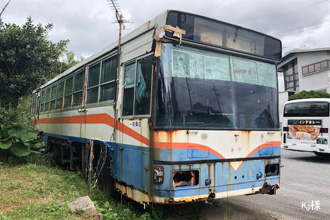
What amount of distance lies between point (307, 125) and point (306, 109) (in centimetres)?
72

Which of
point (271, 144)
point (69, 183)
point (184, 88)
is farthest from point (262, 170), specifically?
point (69, 183)

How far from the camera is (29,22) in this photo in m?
10.0

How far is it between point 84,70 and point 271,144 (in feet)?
14.8

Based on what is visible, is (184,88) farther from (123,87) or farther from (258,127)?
(258,127)

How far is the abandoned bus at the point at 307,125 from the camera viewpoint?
12703mm

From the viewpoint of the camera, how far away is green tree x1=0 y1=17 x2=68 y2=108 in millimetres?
9430

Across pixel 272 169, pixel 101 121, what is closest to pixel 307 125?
pixel 272 169

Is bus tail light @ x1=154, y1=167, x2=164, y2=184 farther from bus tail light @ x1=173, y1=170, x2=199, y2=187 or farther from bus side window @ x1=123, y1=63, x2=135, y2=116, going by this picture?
→ bus side window @ x1=123, y1=63, x2=135, y2=116

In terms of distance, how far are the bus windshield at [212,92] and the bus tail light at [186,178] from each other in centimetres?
66

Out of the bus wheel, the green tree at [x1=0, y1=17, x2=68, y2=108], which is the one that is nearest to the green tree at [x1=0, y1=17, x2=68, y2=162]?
the green tree at [x1=0, y1=17, x2=68, y2=108]

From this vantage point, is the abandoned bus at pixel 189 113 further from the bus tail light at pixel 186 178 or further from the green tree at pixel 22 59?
the green tree at pixel 22 59

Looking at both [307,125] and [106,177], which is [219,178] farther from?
[307,125]

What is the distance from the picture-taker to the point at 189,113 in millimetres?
4328

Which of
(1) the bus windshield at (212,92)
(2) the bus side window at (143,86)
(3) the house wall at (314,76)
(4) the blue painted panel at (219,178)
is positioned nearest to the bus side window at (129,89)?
(2) the bus side window at (143,86)
